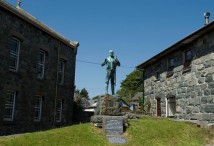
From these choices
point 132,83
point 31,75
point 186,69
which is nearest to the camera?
point 31,75

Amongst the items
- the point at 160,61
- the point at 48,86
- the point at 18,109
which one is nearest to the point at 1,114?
the point at 18,109

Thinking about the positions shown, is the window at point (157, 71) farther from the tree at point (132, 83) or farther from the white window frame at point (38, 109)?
the tree at point (132, 83)

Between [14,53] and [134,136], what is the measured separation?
8.71m

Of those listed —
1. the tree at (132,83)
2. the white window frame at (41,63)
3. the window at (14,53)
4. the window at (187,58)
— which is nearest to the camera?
the window at (14,53)

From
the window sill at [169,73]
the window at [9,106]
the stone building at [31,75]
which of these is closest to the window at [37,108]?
the stone building at [31,75]

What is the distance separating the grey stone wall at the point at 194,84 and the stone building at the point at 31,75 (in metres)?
7.58

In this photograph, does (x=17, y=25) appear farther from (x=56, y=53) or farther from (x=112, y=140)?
(x=112, y=140)

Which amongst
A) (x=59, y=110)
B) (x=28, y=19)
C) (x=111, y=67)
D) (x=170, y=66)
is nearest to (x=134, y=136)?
(x=111, y=67)

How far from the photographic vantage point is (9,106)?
1725cm

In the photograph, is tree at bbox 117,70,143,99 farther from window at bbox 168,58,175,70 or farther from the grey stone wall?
window at bbox 168,58,175,70

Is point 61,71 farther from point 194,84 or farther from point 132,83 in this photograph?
point 132,83

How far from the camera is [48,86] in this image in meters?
21.0

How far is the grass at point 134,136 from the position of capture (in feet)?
40.2

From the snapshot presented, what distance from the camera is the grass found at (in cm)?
1226
